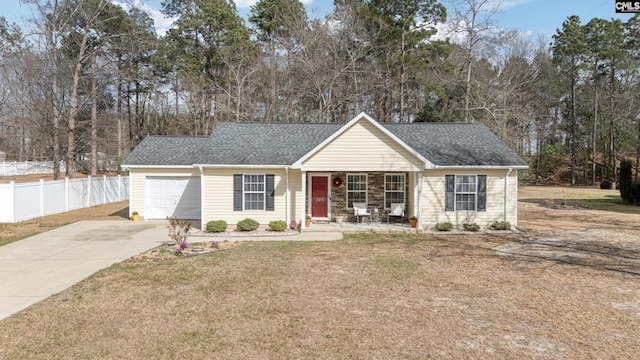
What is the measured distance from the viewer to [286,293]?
25.1 feet

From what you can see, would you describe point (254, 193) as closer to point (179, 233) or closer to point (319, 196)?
point (319, 196)

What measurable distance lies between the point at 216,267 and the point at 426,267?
5367 millimetres

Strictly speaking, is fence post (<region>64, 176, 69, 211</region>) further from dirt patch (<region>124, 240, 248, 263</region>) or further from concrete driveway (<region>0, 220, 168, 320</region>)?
dirt patch (<region>124, 240, 248, 263</region>)

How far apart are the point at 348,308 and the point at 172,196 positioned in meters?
13.8

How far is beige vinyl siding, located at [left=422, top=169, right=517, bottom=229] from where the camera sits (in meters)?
15.4

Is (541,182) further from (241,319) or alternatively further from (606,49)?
(241,319)

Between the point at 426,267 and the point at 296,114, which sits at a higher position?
the point at 296,114

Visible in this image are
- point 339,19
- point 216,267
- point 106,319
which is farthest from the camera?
point 339,19

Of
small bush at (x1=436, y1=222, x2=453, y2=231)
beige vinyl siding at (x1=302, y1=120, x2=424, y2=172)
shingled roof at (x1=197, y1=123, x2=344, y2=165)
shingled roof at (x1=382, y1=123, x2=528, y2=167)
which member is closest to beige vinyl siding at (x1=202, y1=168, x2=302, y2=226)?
shingled roof at (x1=197, y1=123, x2=344, y2=165)

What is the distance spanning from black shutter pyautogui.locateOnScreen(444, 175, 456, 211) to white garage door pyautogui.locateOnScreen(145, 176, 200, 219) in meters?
11.4

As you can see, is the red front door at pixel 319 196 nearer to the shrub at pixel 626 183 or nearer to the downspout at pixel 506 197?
the downspout at pixel 506 197

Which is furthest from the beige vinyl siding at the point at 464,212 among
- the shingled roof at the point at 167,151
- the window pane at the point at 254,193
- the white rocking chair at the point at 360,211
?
the shingled roof at the point at 167,151

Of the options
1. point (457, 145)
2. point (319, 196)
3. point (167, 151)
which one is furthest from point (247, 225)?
point (457, 145)

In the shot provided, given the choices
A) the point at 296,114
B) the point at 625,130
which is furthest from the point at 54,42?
the point at 625,130
